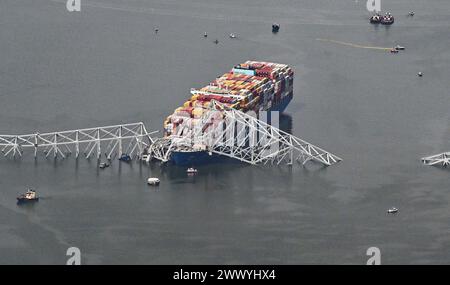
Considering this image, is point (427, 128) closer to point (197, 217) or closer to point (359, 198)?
point (359, 198)

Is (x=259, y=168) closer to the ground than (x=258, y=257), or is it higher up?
higher up

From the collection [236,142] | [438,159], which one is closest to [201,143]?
[236,142]

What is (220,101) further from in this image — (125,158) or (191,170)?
(125,158)


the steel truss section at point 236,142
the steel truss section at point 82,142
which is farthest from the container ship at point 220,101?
the steel truss section at point 82,142

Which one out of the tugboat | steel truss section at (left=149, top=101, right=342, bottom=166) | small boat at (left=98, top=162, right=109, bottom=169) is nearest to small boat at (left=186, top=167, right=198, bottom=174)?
steel truss section at (left=149, top=101, right=342, bottom=166)

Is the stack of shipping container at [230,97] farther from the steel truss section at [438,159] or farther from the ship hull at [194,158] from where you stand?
the steel truss section at [438,159]

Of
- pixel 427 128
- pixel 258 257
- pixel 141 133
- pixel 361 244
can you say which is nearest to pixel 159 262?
pixel 258 257

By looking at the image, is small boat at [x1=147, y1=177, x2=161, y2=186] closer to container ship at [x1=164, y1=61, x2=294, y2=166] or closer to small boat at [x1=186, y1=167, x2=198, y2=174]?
small boat at [x1=186, y1=167, x2=198, y2=174]
